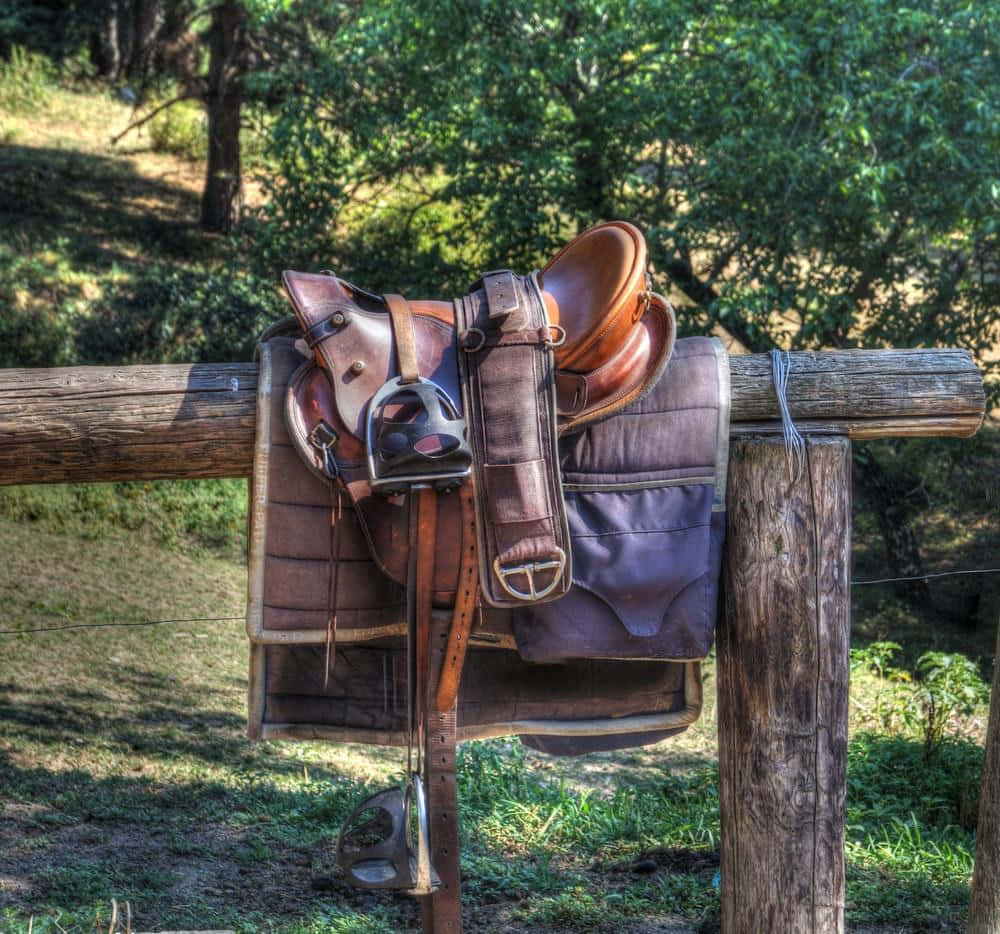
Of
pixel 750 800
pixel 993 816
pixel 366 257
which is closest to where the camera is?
pixel 750 800

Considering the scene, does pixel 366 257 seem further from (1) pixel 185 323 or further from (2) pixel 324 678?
(2) pixel 324 678

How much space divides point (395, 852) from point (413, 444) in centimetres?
75

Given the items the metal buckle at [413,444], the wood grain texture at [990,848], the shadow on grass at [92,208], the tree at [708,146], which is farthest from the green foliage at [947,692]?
the shadow on grass at [92,208]

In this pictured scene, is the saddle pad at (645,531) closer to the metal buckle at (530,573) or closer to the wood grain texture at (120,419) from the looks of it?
the metal buckle at (530,573)

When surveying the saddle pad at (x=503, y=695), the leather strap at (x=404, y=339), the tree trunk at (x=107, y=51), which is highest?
the tree trunk at (x=107, y=51)

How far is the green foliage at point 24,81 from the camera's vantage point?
12805mm

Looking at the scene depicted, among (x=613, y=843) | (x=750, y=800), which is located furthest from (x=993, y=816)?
(x=613, y=843)

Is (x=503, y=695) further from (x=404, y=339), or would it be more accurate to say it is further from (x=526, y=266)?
(x=526, y=266)

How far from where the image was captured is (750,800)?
2.28m

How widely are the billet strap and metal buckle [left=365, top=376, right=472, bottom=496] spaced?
0.07 meters

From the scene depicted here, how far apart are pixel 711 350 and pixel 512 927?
181cm

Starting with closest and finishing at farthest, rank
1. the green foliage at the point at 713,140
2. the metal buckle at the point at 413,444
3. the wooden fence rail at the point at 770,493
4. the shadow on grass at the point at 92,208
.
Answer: the metal buckle at the point at 413,444, the wooden fence rail at the point at 770,493, the green foliage at the point at 713,140, the shadow on grass at the point at 92,208

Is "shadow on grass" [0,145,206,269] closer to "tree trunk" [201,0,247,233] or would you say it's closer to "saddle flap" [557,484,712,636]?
"tree trunk" [201,0,247,233]

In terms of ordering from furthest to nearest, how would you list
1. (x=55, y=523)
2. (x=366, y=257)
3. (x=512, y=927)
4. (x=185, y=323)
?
(x=185, y=323)
(x=366, y=257)
(x=55, y=523)
(x=512, y=927)
